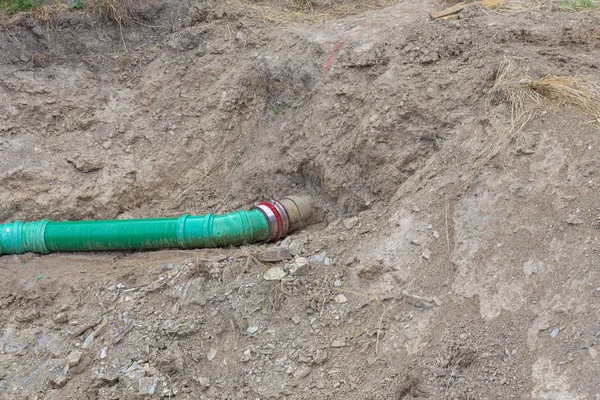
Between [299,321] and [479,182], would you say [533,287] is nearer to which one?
[479,182]

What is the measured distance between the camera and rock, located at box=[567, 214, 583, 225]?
3.58 m

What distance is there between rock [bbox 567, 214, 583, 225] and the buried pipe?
197 cm

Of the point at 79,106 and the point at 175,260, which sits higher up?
the point at 79,106

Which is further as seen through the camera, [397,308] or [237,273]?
[237,273]

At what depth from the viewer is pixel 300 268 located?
417 cm

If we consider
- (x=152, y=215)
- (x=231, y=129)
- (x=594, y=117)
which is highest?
(x=594, y=117)

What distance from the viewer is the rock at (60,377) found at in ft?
13.1

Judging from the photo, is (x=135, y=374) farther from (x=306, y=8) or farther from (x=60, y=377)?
(x=306, y=8)

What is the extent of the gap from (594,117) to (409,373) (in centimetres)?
191

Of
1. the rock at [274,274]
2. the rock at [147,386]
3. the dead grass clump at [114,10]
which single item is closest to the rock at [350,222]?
the rock at [274,274]

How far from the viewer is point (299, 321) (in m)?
3.96

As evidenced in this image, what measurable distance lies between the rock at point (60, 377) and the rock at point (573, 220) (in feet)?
9.98

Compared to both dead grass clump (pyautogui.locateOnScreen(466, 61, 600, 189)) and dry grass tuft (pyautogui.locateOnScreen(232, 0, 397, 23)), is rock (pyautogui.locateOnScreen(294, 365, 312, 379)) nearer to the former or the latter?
dead grass clump (pyautogui.locateOnScreen(466, 61, 600, 189))

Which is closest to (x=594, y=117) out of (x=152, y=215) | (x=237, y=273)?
(x=237, y=273)
